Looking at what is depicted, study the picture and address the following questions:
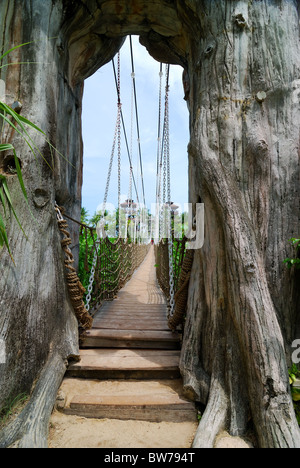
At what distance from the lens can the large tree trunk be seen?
119 centimetres

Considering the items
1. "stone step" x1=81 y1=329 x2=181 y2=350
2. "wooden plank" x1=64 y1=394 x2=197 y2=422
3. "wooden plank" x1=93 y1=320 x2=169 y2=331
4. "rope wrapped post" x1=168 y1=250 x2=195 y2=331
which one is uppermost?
"rope wrapped post" x1=168 y1=250 x2=195 y2=331

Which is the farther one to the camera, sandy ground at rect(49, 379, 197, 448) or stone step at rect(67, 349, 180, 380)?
stone step at rect(67, 349, 180, 380)

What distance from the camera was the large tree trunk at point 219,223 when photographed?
1.19m

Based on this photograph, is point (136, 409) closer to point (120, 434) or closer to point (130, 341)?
point (120, 434)

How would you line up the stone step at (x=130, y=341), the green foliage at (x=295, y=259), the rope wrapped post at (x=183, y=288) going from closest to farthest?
the green foliage at (x=295, y=259)
the rope wrapped post at (x=183, y=288)
the stone step at (x=130, y=341)

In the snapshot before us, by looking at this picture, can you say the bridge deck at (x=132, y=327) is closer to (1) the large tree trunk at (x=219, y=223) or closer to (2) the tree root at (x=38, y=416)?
(1) the large tree trunk at (x=219, y=223)

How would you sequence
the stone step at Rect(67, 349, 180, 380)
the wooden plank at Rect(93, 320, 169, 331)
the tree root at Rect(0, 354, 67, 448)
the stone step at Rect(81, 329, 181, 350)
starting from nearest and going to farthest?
the tree root at Rect(0, 354, 67, 448)
the stone step at Rect(67, 349, 180, 380)
the stone step at Rect(81, 329, 181, 350)
the wooden plank at Rect(93, 320, 169, 331)

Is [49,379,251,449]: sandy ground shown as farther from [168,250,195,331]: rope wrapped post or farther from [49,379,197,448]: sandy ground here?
[168,250,195,331]: rope wrapped post

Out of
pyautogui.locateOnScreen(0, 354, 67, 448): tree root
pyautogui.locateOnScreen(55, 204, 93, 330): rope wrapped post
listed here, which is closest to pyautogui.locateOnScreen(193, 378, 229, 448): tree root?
pyautogui.locateOnScreen(0, 354, 67, 448): tree root

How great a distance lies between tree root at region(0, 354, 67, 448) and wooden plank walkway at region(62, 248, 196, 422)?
0.39ft

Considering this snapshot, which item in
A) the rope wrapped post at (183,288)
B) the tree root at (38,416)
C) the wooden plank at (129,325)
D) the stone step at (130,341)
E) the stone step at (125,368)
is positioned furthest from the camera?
the wooden plank at (129,325)

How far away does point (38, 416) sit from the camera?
118 cm

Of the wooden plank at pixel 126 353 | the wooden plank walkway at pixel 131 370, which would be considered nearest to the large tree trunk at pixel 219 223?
the wooden plank walkway at pixel 131 370

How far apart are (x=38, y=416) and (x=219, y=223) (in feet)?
3.81
